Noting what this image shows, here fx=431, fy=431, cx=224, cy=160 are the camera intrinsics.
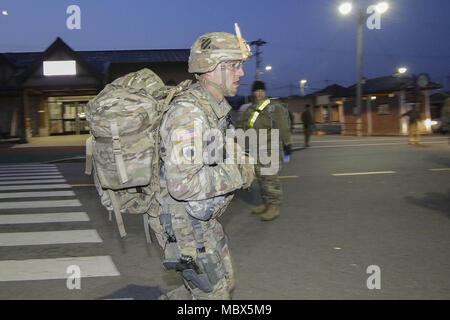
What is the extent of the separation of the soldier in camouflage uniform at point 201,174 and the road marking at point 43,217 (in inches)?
174

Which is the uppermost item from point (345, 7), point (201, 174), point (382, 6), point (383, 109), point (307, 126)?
point (345, 7)

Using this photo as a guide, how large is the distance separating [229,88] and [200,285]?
3.66 ft

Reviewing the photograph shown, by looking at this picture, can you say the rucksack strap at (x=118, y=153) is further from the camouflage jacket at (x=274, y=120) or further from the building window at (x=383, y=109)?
the building window at (x=383, y=109)

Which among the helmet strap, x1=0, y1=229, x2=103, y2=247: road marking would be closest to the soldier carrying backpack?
the helmet strap

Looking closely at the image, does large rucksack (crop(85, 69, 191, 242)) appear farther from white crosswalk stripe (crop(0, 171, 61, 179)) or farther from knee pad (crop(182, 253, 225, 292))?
white crosswalk stripe (crop(0, 171, 61, 179))

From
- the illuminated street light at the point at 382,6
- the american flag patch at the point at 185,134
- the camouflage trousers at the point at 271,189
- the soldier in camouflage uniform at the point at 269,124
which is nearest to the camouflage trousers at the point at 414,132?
the illuminated street light at the point at 382,6

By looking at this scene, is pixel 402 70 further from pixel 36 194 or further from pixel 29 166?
pixel 36 194

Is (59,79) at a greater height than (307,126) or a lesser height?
greater

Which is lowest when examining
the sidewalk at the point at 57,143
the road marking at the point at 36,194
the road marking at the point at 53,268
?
the road marking at the point at 53,268

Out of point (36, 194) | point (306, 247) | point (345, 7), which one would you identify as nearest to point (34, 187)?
point (36, 194)

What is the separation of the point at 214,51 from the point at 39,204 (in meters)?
6.23

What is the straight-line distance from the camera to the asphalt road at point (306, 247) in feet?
12.4

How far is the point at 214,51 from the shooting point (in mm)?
2373

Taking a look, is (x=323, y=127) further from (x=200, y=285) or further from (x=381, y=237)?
(x=200, y=285)
